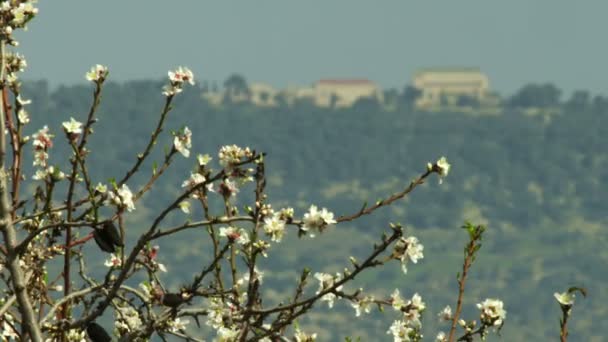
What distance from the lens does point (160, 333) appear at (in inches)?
275

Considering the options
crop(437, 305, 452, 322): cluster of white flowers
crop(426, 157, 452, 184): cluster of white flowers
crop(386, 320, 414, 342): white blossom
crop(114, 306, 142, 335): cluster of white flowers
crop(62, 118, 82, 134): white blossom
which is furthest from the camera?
crop(437, 305, 452, 322): cluster of white flowers

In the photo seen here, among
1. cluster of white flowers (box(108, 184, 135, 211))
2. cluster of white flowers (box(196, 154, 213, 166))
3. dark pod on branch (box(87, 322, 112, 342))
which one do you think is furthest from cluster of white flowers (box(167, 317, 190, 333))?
cluster of white flowers (box(108, 184, 135, 211))

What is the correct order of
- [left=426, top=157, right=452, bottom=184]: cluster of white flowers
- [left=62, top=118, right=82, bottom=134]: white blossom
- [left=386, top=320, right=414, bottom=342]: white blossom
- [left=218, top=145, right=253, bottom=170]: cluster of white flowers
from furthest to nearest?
1. [left=386, top=320, right=414, bottom=342]: white blossom
2. [left=426, top=157, right=452, bottom=184]: cluster of white flowers
3. [left=62, top=118, right=82, bottom=134]: white blossom
4. [left=218, top=145, right=253, bottom=170]: cluster of white flowers

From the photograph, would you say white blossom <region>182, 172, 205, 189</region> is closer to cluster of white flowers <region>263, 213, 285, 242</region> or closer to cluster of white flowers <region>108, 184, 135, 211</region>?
cluster of white flowers <region>263, 213, 285, 242</region>

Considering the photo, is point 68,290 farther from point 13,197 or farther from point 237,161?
point 237,161

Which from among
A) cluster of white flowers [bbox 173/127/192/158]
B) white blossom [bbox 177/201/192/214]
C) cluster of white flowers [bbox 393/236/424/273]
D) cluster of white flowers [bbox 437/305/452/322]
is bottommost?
cluster of white flowers [bbox 437/305/452/322]

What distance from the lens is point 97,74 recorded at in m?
8.05

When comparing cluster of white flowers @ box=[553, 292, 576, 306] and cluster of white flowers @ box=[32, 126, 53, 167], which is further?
cluster of white flowers @ box=[32, 126, 53, 167]

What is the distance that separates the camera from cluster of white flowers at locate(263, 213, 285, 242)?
22.3 ft

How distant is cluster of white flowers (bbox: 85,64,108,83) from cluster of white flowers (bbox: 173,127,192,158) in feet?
1.98

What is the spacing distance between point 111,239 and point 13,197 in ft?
2.92

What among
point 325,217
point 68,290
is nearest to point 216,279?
point 68,290

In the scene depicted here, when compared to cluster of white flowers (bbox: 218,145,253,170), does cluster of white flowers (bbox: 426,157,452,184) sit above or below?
below

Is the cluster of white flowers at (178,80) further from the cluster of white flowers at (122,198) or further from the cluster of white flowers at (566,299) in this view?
the cluster of white flowers at (566,299)
